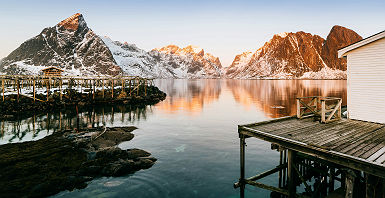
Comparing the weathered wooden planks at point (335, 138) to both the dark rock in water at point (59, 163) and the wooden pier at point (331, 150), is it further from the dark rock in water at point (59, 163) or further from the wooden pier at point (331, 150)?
the dark rock in water at point (59, 163)

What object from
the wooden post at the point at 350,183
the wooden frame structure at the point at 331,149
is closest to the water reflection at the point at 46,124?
the wooden frame structure at the point at 331,149

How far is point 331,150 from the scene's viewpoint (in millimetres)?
9562

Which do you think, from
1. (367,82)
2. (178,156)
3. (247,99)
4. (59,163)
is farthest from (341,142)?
(247,99)

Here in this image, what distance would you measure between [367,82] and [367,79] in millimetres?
203

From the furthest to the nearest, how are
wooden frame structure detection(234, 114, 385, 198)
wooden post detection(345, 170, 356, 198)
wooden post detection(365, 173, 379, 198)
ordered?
wooden post detection(345, 170, 356, 198) < wooden frame structure detection(234, 114, 385, 198) < wooden post detection(365, 173, 379, 198)

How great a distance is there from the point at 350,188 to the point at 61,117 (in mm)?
39391

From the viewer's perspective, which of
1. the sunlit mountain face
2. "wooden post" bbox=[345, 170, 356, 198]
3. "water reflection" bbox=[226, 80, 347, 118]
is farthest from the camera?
the sunlit mountain face

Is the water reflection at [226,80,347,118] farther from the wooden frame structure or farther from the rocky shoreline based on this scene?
the rocky shoreline

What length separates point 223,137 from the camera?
26812 millimetres

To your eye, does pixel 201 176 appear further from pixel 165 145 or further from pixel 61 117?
pixel 61 117

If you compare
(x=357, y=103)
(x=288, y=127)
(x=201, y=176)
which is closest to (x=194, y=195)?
(x=201, y=176)

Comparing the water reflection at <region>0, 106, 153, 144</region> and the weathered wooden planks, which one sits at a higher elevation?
the weathered wooden planks

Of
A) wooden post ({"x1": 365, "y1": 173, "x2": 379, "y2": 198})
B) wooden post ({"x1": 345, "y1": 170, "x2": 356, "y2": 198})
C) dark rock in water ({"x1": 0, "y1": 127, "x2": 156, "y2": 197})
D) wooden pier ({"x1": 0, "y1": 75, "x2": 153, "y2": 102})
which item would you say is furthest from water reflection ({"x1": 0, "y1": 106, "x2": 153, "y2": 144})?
wooden post ({"x1": 365, "y1": 173, "x2": 379, "y2": 198})

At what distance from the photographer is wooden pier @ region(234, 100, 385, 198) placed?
28.7 ft
